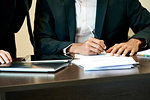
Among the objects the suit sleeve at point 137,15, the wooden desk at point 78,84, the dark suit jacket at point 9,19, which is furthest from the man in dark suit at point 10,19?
the suit sleeve at point 137,15

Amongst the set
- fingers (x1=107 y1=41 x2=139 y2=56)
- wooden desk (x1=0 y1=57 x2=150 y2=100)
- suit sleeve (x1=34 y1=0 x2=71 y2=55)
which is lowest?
wooden desk (x1=0 y1=57 x2=150 y2=100)

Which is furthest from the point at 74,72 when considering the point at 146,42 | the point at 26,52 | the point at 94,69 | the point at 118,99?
the point at 26,52

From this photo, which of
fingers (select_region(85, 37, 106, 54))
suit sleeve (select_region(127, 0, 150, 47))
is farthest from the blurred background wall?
fingers (select_region(85, 37, 106, 54))

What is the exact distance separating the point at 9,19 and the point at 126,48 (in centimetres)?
74

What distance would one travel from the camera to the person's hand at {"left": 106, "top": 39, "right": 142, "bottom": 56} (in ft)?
3.67

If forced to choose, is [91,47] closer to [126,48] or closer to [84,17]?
[126,48]

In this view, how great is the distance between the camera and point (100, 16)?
1418mm

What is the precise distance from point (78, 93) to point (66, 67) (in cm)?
20

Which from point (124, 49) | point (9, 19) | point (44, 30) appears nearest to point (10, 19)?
point (9, 19)

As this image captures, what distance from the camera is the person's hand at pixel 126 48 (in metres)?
1.12

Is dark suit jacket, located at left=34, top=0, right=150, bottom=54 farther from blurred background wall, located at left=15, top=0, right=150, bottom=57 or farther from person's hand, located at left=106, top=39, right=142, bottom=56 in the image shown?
blurred background wall, located at left=15, top=0, right=150, bottom=57

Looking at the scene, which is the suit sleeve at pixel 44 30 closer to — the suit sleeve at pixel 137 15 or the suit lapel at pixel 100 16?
the suit lapel at pixel 100 16

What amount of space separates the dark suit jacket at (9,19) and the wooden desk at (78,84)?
0.55 meters

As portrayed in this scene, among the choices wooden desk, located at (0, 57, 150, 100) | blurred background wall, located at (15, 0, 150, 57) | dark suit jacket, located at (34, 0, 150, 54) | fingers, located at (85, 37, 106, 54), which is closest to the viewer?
wooden desk, located at (0, 57, 150, 100)
